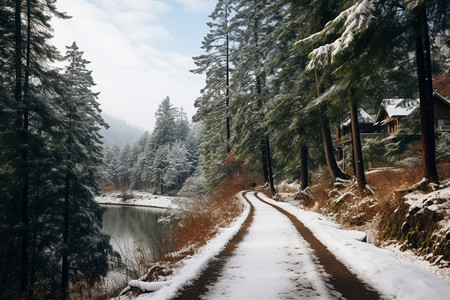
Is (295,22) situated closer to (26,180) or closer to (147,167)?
(26,180)

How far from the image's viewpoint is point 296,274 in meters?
4.06

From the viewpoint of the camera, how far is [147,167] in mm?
66625

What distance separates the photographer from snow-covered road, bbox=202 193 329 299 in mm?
3367

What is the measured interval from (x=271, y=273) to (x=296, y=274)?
0.40 m

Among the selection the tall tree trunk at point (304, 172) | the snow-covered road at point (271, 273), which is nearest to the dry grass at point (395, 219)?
the snow-covered road at point (271, 273)

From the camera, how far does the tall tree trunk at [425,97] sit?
7.29 metres

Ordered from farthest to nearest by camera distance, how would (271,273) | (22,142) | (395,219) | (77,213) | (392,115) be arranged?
(392,115) < (77,213) < (22,142) < (395,219) < (271,273)

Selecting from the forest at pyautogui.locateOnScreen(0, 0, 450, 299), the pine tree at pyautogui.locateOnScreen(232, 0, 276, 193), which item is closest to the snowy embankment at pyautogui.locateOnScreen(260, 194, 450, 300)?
the forest at pyautogui.locateOnScreen(0, 0, 450, 299)

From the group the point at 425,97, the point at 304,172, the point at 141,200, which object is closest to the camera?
the point at 425,97

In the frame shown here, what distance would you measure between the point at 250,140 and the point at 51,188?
18.2 metres

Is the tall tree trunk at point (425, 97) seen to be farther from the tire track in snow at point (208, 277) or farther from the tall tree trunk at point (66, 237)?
the tall tree trunk at point (66, 237)

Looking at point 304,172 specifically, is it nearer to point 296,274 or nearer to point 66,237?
point 296,274

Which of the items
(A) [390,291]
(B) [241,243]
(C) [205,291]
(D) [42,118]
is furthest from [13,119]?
(A) [390,291]

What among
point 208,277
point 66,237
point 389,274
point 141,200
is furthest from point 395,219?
point 141,200
